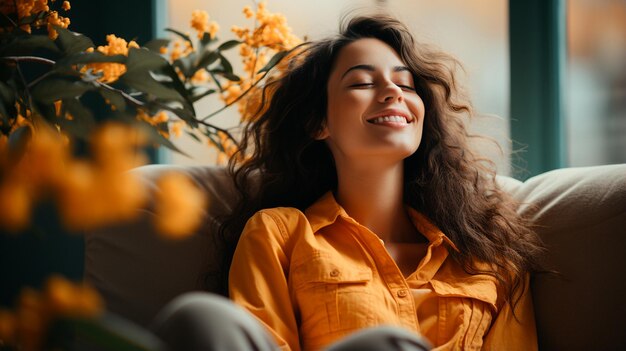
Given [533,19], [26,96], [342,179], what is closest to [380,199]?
[342,179]

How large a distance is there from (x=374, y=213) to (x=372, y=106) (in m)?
0.26

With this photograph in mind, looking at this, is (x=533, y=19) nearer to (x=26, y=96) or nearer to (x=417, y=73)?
(x=417, y=73)

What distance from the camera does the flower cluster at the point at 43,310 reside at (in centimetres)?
36

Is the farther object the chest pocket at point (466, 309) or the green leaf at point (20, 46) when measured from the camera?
the chest pocket at point (466, 309)

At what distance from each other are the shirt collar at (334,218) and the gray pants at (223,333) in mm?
732

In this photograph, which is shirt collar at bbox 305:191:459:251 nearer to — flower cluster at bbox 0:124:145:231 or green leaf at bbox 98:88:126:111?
green leaf at bbox 98:88:126:111

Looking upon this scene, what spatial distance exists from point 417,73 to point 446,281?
503 mm

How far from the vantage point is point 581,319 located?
4.59 ft

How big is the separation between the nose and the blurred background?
0.50 metres

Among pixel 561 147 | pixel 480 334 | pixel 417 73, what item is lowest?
pixel 480 334

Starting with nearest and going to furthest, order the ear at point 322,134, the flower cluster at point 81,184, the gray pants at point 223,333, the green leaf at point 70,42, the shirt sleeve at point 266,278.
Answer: the flower cluster at point 81,184 < the gray pants at point 223,333 < the green leaf at point 70,42 < the shirt sleeve at point 266,278 < the ear at point 322,134

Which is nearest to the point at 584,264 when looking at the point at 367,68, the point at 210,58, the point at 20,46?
the point at 367,68

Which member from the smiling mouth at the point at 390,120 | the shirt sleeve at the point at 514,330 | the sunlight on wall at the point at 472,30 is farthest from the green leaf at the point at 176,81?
the sunlight on wall at the point at 472,30

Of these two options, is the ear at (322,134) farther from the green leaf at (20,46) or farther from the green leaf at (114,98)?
the green leaf at (20,46)
